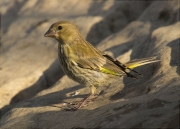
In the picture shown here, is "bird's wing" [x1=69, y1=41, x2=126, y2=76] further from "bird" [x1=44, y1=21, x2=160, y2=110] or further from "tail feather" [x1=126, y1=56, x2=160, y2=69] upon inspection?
"tail feather" [x1=126, y1=56, x2=160, y2=69]

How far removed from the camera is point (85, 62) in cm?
718

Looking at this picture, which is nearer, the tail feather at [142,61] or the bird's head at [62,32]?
the tail feather at [142,61]

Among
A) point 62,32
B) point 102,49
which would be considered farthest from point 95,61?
point 102,49

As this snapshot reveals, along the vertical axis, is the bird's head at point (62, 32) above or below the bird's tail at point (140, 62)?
above

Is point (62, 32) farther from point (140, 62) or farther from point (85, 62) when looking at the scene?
point (140, 62)

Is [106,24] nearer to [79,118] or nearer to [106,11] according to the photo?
[106,11]

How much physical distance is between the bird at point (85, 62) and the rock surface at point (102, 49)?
263mm

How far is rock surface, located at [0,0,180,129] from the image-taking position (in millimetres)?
5637

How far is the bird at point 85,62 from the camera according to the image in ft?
23.4

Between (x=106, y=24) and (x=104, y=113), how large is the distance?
546 centimetres

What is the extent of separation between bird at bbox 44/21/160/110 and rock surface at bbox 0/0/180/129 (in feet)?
0.86

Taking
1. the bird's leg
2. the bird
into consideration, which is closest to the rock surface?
the bird's leg

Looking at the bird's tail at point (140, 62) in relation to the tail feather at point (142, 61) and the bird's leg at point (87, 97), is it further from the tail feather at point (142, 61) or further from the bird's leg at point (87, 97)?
the bird's leg at point (87, 97)

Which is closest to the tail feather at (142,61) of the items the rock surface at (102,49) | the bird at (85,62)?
the bird at (85,62)
